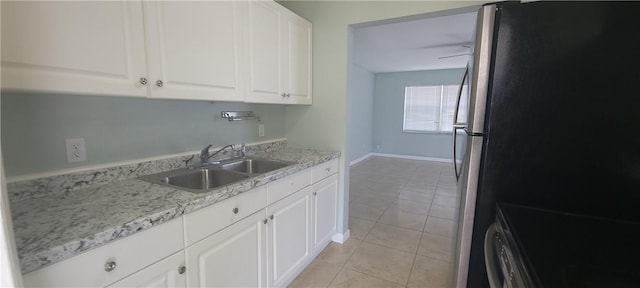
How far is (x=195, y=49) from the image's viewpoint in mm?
1378

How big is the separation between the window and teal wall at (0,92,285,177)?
5.55 m

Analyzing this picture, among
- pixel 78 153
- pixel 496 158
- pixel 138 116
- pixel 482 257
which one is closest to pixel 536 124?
pixel 496 158

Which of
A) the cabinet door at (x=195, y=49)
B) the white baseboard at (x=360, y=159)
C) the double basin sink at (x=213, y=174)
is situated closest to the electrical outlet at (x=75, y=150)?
the double basin sink at (x=213, y=174)

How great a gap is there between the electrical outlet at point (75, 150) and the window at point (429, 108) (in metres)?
6.39

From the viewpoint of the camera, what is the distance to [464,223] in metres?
1.27

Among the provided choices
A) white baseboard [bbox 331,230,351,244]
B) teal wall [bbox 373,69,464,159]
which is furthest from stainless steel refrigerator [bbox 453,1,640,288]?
teal wall [bbox 373,69,464,159]

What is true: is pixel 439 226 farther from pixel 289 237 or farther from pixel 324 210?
pixel 289 237

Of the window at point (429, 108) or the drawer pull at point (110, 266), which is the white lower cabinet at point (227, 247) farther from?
the window at point (429, 108)

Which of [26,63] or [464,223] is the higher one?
[26,63]

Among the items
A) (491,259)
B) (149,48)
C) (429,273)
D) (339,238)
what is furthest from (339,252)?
(149,48)

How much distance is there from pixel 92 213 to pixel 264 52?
133 centimetres

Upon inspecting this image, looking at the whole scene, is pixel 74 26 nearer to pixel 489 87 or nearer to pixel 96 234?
pixel 96 234

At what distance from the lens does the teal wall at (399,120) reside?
6.23 meters

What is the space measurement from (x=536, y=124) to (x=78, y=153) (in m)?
2.06
